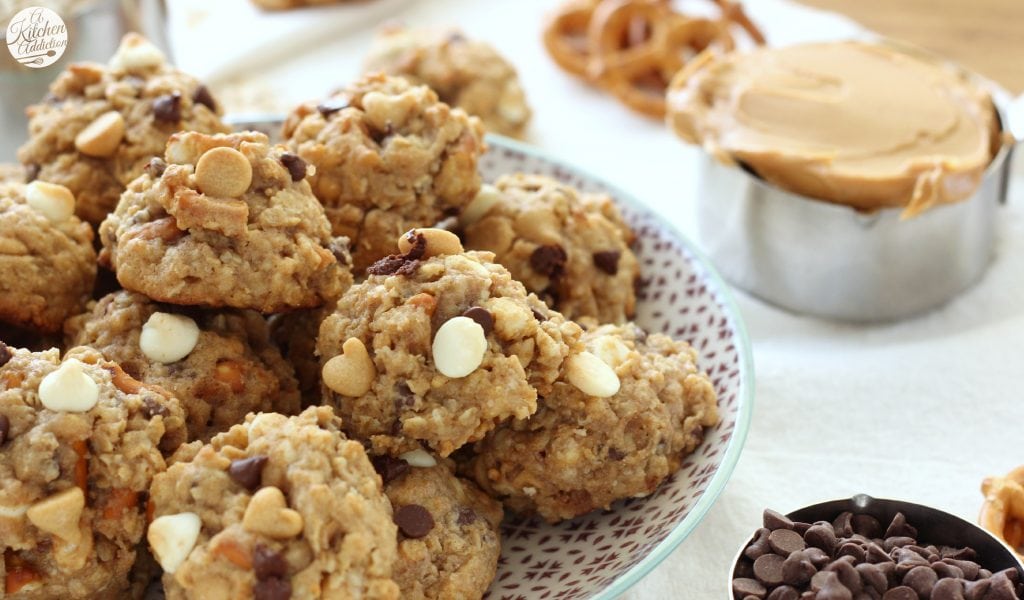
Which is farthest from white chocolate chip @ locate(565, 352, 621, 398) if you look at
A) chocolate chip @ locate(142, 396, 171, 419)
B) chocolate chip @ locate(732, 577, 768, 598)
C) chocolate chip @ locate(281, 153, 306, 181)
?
chocolate chip @ locate(142, 396, 171, 419)

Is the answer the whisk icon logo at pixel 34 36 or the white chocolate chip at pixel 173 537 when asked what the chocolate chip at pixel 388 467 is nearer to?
the white chocolate chip at pixel 173 537

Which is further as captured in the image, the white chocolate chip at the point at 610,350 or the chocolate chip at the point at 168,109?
the chocolate chip at the point at 168,109

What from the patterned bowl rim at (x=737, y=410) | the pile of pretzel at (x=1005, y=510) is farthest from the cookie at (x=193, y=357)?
the pile of pretzel at (x=1005, y=510)

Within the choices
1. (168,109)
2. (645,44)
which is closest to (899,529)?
(168,109)

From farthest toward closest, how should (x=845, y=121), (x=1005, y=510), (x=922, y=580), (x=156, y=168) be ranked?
(x=845, y=121) → (x=1005, y=510) → (x=156, y=168) → (x=922, y=580)

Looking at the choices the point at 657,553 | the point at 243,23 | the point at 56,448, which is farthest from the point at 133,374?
the point at 243,23

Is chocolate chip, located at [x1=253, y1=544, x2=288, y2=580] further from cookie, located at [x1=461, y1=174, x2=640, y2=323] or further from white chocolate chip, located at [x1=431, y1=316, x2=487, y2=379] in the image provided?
cookie, located at [x1=461, y1=174, x2=640, y2=323]

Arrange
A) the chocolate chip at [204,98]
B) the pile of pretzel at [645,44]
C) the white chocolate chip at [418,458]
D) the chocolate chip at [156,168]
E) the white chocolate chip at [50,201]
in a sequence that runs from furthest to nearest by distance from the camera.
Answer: the pile of pretzel at [645,44] → the chocolate chip at [204,98] → the white chocolate chip at [50,201] → the chocolate chip at [156,168] → the white chocolate chip at [418,458]

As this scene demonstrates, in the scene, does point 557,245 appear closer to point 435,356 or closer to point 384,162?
point 384,162

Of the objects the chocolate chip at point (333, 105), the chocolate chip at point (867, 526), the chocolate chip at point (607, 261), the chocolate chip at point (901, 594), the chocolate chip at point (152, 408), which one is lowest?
the chocolate chip at point (867, 526)
